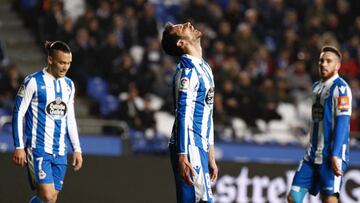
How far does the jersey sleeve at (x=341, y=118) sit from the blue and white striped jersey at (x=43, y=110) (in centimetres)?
267

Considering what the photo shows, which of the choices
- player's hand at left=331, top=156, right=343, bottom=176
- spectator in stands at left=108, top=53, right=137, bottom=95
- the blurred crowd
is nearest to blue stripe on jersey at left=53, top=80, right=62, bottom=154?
player's hand at left=331, top=156, right=343, bottom=176

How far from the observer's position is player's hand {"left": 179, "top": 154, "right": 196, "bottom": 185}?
24.6 feet

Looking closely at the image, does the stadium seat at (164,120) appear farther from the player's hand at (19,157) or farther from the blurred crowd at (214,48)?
the player's hand at (19,157)

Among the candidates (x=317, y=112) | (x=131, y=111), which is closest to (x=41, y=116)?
(x=317, y=112)

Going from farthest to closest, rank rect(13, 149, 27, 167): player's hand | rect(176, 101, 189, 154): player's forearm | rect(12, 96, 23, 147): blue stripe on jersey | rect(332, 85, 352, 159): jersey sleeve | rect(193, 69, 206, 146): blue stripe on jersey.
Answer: rect(332, 85, 352, 159): jersey sleeve, rect(12, 96, 23, 147): blue stripe on jersey, rect(13, 149, 27, 167): player's hand, rect(193, 69, 206, 146): blue stripe on jersey, rect(176, 101, 189, 154): player's forearm

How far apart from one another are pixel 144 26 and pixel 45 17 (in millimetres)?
1939

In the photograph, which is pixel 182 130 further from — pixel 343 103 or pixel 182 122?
pixel 343 103

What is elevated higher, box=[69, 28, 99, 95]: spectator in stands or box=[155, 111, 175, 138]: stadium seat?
box=[69, 28, 99, 95]: spectator in stands

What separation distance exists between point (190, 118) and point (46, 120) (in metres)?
1.87

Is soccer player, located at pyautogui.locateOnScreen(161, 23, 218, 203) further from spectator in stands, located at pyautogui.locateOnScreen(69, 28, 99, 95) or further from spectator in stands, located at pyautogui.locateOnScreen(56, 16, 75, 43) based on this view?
spectator in stands, located at pyautogui.locateOnScreen(56, 16, 75, 43)

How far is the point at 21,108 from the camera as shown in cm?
878

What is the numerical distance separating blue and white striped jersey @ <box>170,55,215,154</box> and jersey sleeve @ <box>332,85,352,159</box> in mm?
1509

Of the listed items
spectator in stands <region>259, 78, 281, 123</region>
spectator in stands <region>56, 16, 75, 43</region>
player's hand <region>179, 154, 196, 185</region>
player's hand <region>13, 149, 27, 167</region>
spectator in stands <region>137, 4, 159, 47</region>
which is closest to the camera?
player's hand <region>179, 154, 196, 185</region>

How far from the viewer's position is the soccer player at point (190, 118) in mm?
7633
